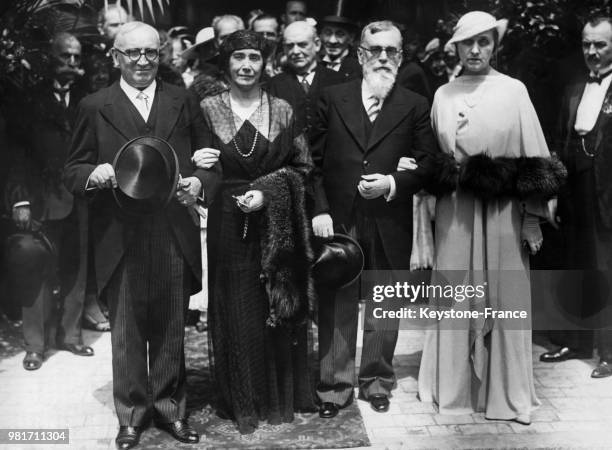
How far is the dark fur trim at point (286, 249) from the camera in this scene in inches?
197

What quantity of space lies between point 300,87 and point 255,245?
1.53m

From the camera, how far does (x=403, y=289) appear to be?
537 cm

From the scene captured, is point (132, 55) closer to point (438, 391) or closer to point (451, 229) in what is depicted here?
point (451, 229)

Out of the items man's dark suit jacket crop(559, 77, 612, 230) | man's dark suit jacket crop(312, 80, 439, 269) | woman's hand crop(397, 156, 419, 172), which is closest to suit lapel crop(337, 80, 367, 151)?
man's dark suit jacket crop(312, 80, 439, 269)

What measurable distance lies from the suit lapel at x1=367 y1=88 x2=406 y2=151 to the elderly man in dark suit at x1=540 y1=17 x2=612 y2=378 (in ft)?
5.18

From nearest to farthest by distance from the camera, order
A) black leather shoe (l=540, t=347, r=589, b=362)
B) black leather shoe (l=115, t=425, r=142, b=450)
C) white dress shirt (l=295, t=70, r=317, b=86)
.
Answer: black leather shoe (l=115, t=425, r=142, b=450), white dress shirt (l=295, t=70, r=317, b=86), black leather shoe (l=540, t=347, r=589, b=362)

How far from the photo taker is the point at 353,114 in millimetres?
5234

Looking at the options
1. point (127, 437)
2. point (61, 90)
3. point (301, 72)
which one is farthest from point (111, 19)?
point (127, 437)

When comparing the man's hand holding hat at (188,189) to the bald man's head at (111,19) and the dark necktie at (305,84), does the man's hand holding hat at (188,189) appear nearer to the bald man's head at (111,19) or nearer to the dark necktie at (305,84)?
the bald man's head at (111,19)

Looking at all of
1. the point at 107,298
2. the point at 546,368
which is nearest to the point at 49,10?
the point at 107,298

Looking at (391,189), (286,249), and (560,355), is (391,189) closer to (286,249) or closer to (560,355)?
(286,249)

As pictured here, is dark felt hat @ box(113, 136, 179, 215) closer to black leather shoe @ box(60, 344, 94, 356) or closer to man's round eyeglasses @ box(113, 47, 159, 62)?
man's round eyeglasses @ box(113, 47, 159, 62)

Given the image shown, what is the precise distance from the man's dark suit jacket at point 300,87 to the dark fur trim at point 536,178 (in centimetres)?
A: 160

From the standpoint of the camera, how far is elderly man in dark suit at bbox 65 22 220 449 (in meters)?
4.79
